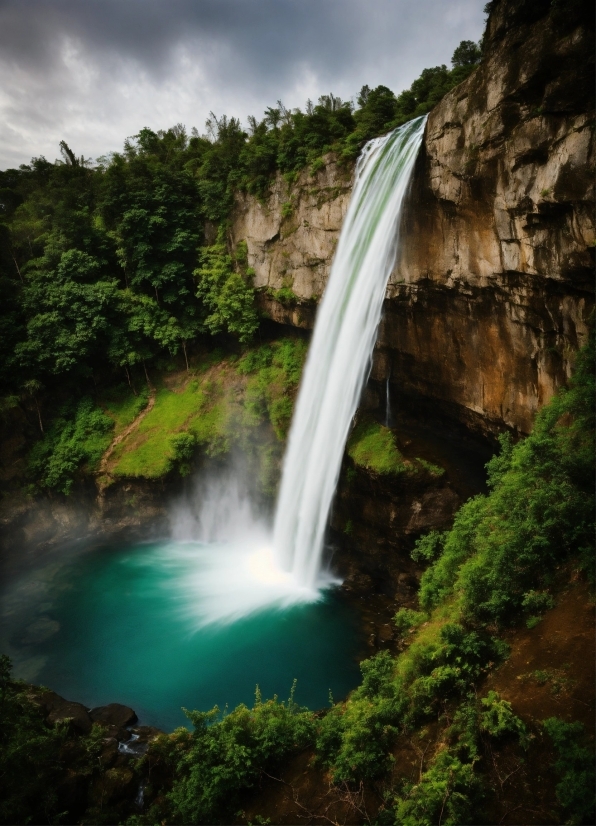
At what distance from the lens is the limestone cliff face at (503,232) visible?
30.8 ft

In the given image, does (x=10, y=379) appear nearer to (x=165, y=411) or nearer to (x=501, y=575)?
(x=165, y=411)

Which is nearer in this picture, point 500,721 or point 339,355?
point 500,721

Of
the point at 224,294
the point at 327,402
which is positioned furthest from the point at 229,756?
the point at 224,294

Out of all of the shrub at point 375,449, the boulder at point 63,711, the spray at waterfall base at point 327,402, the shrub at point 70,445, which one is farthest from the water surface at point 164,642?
the shrub at point 375,449

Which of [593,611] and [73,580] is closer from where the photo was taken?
[593,611]

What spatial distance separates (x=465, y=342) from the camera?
14.0 m

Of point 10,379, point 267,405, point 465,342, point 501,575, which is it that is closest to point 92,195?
point 10,379

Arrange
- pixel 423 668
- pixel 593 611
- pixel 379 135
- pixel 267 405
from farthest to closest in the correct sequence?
pixel 267 405 → pixel 379 135 → pixel 423 668 → pixel 593 611

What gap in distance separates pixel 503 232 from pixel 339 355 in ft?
21.9

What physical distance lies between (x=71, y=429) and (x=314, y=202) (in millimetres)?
14354

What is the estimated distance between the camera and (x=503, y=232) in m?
11.4

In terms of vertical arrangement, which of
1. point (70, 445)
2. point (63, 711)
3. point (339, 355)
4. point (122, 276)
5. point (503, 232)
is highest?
point (122, 276)

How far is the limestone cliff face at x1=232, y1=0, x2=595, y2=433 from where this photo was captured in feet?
30.8

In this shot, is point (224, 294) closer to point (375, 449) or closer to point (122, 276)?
point (122, 276)
